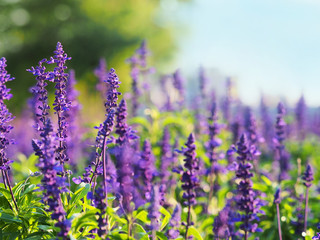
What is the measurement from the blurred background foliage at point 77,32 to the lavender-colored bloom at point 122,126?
83.6ft

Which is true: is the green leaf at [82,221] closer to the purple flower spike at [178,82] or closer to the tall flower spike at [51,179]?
the tall flower spike at [51,179]

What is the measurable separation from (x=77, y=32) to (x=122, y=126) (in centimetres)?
2774

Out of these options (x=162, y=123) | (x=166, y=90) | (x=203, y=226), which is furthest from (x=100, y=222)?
(x=166, y=90)

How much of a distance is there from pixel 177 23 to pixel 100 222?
32.4 meters

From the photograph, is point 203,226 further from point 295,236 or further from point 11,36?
point 11,36

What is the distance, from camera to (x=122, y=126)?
3.27m

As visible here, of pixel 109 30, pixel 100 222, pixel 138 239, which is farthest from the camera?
pixel 109 30

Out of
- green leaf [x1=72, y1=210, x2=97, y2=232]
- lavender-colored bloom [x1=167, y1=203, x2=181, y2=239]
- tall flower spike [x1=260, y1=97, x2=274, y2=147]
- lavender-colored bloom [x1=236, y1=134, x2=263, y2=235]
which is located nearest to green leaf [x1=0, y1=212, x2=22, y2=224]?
green leaf [x1=72, y1=210, x2=97, y2=232]

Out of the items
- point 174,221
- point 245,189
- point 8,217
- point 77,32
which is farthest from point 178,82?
point 77,32

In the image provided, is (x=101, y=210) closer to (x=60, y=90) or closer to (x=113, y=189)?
(x=113, y=189)

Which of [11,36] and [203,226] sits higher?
[11,36]

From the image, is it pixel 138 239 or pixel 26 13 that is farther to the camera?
pixel 26 13

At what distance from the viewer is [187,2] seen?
36.4 m

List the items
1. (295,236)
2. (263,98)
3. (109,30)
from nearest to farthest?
(295,236), (263,98), (109,30)
